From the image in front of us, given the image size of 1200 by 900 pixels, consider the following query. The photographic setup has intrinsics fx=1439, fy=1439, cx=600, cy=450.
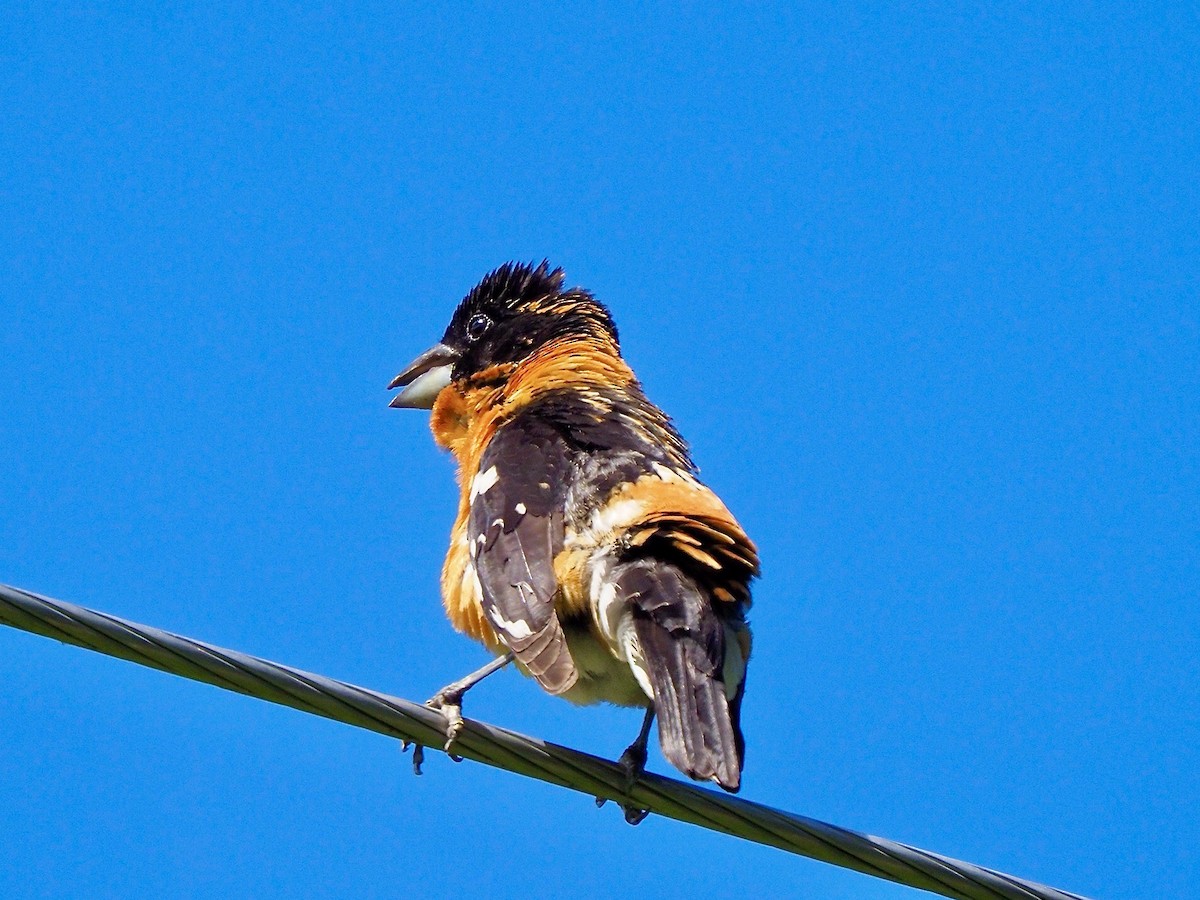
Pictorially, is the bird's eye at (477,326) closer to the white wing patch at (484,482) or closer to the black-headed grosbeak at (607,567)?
the black-headed grosbeak at (607,567)

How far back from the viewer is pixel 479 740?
3943 millimetres

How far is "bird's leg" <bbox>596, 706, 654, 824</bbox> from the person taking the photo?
4402 millimetres

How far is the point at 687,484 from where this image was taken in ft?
17.4

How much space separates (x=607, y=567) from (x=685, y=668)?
0.57 metres

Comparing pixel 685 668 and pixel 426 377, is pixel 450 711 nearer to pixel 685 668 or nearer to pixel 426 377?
pixel 685 668

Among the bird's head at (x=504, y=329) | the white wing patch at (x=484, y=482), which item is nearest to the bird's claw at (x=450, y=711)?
the white wing patch at (x=484, y=482)

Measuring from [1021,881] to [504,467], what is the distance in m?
2.78

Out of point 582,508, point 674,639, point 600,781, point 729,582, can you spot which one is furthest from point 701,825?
point 582,508

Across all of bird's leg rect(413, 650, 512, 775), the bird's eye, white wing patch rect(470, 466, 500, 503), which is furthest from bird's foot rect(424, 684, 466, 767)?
the bird's eye

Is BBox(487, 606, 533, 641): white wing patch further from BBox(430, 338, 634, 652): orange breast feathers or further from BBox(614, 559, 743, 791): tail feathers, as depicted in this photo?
BBox(430, 338, 634, 652): orange breast feathers

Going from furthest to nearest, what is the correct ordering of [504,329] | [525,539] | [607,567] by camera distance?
[504,329]
[525,539]
[607,567]

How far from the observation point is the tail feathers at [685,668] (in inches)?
166

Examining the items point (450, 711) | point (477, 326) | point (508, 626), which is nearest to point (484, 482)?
point (508, 626)

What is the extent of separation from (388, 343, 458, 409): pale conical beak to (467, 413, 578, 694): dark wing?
5.58 ft
